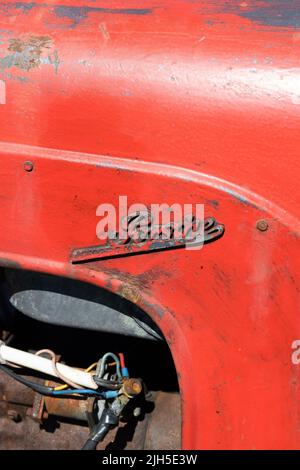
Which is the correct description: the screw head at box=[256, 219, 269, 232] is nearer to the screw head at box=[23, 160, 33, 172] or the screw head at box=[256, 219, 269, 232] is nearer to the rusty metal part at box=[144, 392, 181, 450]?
the screw head at box=[23, 160, 33, 172]

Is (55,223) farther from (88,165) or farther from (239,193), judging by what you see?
(239,193)

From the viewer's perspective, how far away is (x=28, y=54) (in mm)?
1057

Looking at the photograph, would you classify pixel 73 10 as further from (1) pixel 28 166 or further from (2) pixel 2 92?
(1) pixel 28 166

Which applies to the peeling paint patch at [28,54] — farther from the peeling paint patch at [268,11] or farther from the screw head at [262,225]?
the screw head at [262,225]

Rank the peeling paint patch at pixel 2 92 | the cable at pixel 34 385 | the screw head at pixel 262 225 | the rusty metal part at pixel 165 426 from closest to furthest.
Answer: the screw head at pixel 262 225
the peeling paint patch at pixel 2 92
the cable at pixel 34 385
the rusty metal part at pixel 165 426

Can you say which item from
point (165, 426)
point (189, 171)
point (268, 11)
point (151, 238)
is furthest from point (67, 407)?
point (268, 11)

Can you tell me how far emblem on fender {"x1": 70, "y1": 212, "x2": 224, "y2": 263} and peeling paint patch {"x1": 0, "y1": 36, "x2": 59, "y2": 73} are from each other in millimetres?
329

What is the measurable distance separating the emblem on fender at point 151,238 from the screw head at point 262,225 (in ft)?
0.20

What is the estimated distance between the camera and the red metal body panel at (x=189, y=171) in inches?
37.8

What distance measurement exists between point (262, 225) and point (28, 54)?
0.53 meters

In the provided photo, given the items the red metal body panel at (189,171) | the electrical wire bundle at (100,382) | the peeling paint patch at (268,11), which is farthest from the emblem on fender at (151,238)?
the peeling paint patch at (268,11)

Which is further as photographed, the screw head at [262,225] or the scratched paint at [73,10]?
the scratched paint at [73,10]

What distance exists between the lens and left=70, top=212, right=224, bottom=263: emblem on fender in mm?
975
